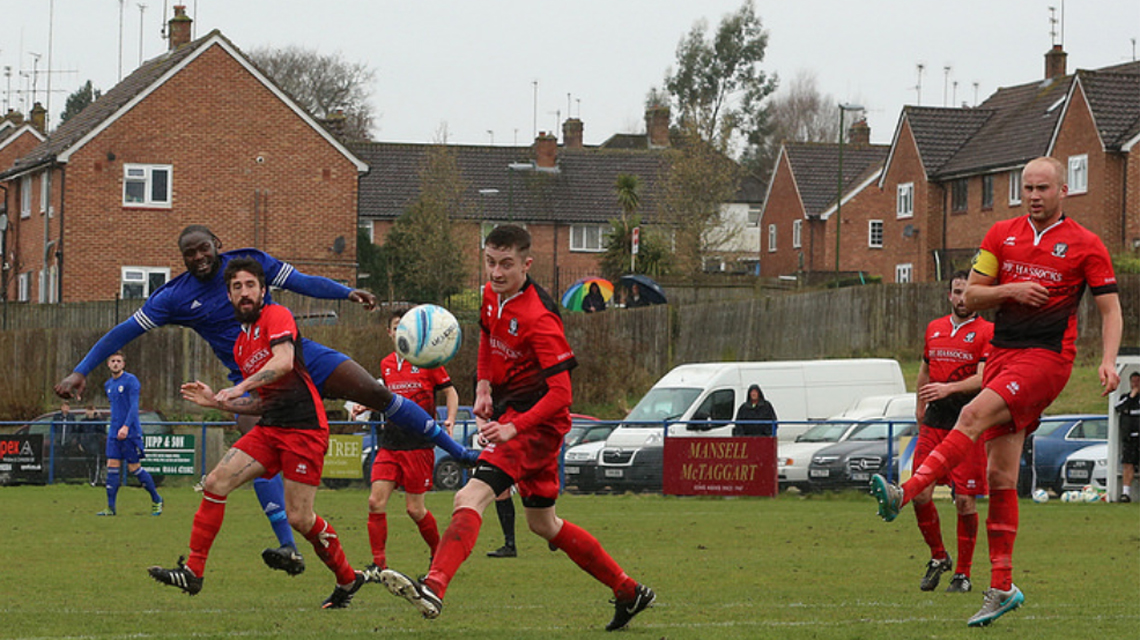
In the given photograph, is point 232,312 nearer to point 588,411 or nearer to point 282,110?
point 588,411

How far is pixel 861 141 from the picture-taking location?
8644 cm

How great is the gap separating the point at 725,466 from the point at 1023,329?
17.9 m

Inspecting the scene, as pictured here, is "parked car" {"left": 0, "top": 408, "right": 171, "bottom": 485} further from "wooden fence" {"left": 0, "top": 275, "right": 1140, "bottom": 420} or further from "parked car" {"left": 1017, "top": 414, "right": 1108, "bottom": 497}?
"parked car" {"left": 1017, "top": 414, "right": 1108, "bottom": 497}

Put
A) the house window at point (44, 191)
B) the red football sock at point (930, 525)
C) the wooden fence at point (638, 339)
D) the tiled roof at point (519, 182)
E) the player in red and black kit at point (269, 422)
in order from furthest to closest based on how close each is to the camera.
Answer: the tiled roof at point (519, 182) → the house window at point (44, 191) → the wooden fence at point (638, 339) → the red football sock at point (930, 525) → the player in red and black kit at point (269, 422)

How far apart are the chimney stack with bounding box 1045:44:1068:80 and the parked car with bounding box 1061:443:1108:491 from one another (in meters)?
44.1

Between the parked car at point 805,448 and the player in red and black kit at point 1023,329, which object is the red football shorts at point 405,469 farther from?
the parked car at point 805,448

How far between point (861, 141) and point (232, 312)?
79105mm

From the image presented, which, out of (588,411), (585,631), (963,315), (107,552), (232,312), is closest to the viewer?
(585,631)

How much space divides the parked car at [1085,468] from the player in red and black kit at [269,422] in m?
18.0

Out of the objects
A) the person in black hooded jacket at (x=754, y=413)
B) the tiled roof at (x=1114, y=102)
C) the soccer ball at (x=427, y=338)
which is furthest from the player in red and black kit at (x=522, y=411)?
the tiled roof at (x=1114, y=102)

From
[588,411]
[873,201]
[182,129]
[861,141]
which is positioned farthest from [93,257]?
[861,141]

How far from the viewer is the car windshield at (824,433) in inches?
1045

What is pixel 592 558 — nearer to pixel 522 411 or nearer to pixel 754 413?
pixel 522 411

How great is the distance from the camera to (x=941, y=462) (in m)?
8.15
